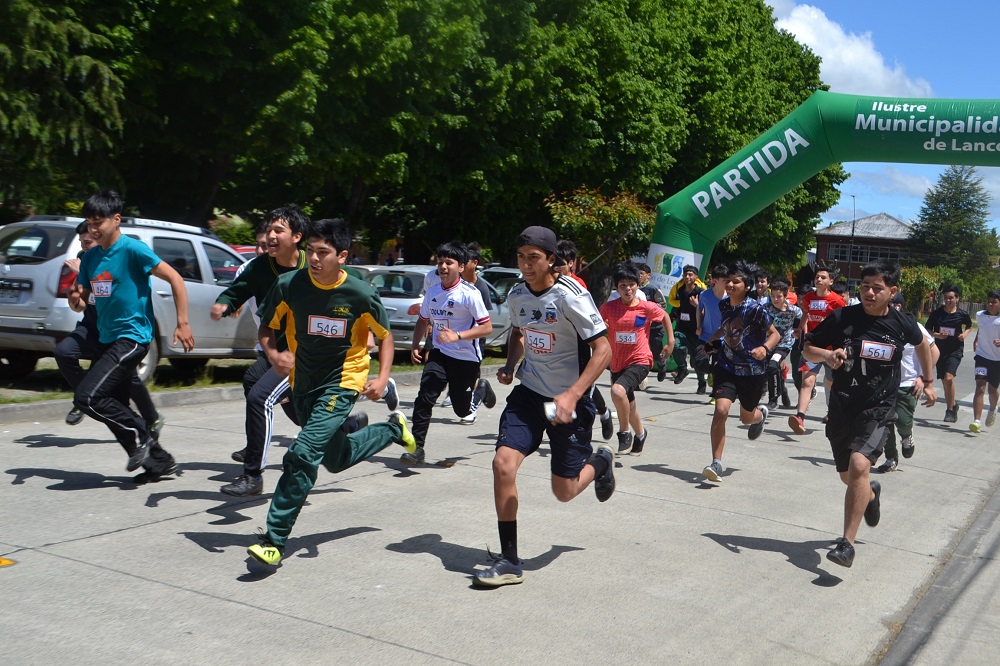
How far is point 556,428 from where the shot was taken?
18.0ft

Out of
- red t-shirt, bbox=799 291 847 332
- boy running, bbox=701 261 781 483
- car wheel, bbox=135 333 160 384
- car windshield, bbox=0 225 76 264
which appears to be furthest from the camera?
red t-shirt, bbox=799 291 847 332

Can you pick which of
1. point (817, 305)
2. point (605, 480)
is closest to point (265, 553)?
point (605, 480)

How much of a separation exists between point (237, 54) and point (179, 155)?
12.2ft

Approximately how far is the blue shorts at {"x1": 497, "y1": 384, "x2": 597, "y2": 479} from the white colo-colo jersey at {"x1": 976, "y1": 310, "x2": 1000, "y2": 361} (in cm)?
947

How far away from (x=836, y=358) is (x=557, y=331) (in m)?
1.77

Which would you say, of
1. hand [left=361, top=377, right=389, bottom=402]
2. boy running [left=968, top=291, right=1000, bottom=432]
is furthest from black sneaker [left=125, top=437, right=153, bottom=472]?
boy running [left=968, top=291, right=1000, bottom=432]

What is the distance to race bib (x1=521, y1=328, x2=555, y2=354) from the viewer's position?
5.46 metres

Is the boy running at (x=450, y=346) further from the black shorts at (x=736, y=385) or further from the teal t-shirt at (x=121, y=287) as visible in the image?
the teal t-shirt at (x=121, y=287)

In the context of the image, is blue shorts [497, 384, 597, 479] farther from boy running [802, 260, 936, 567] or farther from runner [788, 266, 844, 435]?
runner [788, 266, 844, 435]

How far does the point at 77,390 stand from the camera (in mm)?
6516

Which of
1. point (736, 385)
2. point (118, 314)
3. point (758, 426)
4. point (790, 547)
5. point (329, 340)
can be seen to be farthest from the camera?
point (758, 426)

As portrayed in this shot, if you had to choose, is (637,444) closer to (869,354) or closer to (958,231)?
(869,354)

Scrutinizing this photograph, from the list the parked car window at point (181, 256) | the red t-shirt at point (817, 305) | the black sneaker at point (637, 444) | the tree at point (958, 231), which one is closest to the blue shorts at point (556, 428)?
the black sneaker at point (637, 444)

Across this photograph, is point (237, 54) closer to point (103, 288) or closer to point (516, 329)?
point (103, 288)
